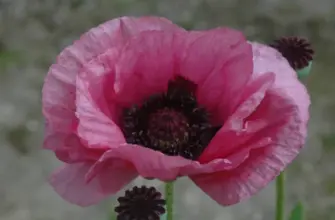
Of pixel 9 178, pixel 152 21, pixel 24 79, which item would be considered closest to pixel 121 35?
pixel 152 21

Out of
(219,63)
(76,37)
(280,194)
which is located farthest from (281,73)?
(76,37)

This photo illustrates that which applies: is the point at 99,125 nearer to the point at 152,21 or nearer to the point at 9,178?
the point at 152,21

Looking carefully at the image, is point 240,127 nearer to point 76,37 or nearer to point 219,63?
point 219,63

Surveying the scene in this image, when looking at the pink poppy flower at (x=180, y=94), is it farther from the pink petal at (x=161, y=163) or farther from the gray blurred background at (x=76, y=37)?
the gray blurred background at (x=76, y=37)

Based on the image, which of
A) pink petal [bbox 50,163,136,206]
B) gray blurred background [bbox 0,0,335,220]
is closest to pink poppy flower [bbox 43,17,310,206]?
pink petal [bbox 50,163,136,206]

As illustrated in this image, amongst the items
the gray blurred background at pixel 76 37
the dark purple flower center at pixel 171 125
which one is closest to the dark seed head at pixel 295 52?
the dark purple flower center at pixel 171 125

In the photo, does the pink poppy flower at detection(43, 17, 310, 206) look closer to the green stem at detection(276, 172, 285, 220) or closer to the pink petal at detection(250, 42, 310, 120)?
the pink petal at detection(250, 42, 310, 120)
